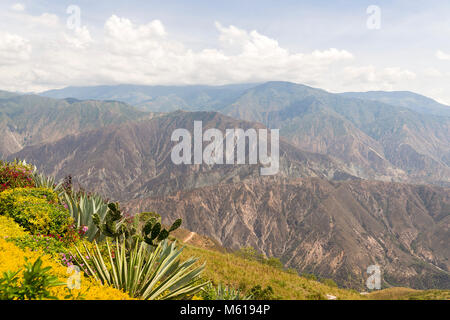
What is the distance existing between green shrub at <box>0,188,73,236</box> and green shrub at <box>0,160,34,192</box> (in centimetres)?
260

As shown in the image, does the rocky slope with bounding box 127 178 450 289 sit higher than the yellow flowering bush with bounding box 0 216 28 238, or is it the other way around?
the yellow flowering bush with bounding box 0 216 28 238

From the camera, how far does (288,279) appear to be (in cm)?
1463

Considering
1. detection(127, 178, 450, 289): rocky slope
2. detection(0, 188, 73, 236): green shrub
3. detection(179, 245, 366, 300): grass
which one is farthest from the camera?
detection(127, 178, 450, 289): rocky slope

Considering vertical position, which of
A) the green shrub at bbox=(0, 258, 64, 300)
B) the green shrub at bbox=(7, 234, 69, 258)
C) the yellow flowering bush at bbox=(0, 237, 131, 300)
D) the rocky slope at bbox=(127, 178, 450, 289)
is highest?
the green shrub at bbox=(0, 258, 64, 300)

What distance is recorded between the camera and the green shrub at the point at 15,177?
1183 centimetres

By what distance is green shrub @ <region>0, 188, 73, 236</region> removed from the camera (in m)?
8.46

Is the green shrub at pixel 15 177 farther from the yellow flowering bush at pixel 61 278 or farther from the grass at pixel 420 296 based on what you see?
the grass at pixel 420 296

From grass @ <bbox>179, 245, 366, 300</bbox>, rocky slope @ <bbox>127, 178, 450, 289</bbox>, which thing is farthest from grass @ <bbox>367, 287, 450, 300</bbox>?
rocky slope @ <bbox>127, 178, 450, 289</bbox>

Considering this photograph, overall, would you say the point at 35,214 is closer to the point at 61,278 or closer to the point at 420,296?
the point at 61,278

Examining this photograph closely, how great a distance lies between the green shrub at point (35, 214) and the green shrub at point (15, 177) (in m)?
2.60

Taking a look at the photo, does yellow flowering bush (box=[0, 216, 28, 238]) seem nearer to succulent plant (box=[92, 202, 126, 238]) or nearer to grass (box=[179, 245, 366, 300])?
succulent plant (box=[92, 202, 126, 238])

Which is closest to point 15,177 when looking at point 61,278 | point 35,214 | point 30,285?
point 35,214
